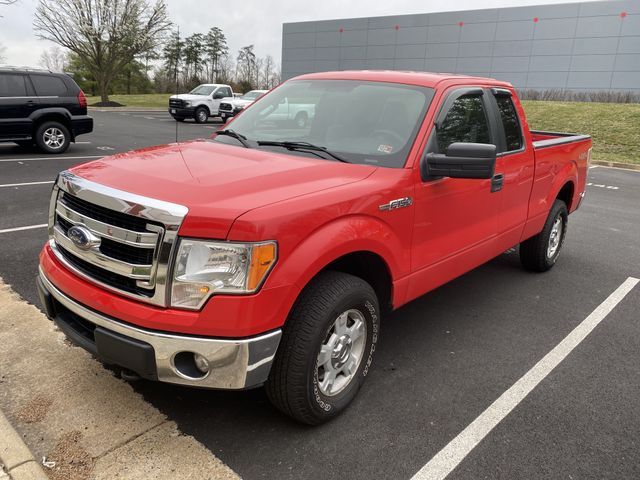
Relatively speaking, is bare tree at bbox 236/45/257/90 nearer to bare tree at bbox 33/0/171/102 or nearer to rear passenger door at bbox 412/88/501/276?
bare tree at bbox 33/0/171/102

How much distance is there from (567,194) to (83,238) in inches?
200

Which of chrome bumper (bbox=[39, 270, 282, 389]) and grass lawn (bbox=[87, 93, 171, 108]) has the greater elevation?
grass lawn (bbox=[87, 93, 171, 108])

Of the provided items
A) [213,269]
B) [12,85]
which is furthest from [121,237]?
[12,85]

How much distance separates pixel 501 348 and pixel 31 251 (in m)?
4.56

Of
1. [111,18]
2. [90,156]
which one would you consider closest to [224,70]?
[111,18]

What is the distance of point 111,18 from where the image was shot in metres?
38.0

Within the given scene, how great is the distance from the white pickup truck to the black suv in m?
12.2

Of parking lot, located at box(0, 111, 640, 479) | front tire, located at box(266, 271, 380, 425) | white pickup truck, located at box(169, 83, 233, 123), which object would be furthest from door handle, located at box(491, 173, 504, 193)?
white pickup truck, located at box(169, 83, 233, 123)

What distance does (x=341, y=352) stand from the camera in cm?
285

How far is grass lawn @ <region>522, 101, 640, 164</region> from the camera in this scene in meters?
18.2

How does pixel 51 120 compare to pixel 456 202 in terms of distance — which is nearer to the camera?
pixel 456 202

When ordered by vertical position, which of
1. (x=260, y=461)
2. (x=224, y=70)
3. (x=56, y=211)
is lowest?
(x=260, y=461)

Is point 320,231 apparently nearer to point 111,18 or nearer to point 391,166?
point 391,166

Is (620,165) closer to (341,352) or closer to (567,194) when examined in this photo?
(567,194)
